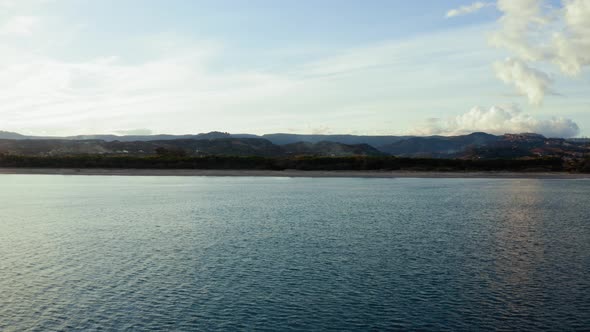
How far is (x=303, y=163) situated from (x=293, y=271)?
118486mm

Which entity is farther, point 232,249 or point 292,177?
point 292,177

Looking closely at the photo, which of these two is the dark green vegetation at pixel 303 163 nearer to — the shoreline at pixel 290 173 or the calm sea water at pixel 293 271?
the shoreline at pixel 290 173

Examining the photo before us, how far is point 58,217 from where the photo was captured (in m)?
49.1

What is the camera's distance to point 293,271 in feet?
88.0

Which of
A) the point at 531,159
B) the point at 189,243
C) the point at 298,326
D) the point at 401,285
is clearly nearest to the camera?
the point at 298,326

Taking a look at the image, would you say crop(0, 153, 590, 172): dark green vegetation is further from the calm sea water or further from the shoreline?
the calm sea water

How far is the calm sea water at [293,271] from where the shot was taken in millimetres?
19688

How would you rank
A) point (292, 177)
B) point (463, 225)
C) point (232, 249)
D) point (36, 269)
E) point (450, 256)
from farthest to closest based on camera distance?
point (292, 177) → point (463, 225) → point (232, 249) → point (450, 256) → point (36, 269)

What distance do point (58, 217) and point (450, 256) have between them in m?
35.7

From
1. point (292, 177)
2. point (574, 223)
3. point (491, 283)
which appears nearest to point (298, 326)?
point (491, 283)

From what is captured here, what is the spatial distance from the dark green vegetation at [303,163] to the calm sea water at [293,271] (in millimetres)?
89650

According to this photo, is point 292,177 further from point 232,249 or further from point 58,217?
point 232,249

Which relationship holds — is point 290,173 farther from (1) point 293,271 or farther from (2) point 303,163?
(1) point 293,271

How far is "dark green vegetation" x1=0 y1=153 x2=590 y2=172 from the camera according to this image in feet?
465
